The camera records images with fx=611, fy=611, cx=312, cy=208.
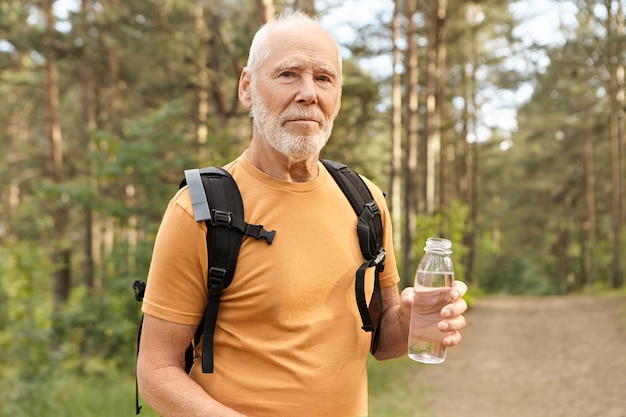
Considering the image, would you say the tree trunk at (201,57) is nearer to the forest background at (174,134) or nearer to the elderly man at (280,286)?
the forest background at (174,134)

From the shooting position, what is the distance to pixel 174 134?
34.2 ft

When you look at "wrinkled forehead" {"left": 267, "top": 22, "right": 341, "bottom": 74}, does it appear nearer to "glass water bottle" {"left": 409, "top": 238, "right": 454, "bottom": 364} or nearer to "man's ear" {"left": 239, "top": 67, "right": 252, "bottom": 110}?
"man's ear" {"left": 239, "top": 67, "right": 252, "bottom": 110}

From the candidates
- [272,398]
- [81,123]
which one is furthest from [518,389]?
[81,123]

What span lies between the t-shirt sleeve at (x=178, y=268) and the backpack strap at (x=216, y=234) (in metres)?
0.03

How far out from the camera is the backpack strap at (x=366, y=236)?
2.09m

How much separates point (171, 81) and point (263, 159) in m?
14.5

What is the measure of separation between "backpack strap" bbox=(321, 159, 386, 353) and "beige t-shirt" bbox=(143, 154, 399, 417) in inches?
1.5

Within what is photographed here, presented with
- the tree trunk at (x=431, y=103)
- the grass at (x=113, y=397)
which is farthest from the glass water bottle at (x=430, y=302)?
the tree trunk at (x=431, y=103)

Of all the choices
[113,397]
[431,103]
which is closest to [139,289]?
[113,397]

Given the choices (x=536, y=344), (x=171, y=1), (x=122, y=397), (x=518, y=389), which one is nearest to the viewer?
(x=122, y=397)

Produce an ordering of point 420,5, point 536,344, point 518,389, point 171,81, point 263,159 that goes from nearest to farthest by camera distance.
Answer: point 263,159 < point 518,389 < point 536,344 < point 171,81 < point 420,5

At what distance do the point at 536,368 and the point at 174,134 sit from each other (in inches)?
305

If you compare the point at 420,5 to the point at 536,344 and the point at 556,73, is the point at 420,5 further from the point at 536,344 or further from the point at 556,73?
the point at 536,344

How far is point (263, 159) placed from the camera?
7.02 feet
